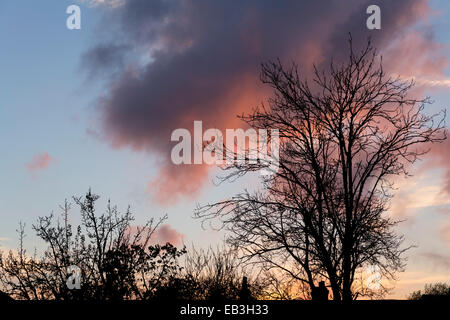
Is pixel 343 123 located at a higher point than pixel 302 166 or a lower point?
higher

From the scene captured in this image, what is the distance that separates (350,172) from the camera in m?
18.6

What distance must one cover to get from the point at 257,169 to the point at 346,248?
424 cm

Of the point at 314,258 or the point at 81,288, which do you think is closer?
the point at 314,258

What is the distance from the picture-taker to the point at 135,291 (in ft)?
108

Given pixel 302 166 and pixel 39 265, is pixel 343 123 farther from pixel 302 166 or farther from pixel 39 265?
pixel 39 265

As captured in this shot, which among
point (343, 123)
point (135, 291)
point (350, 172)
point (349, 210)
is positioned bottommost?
point (135, 291)

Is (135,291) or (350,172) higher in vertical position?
(350,172)

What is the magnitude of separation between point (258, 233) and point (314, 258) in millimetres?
2257
